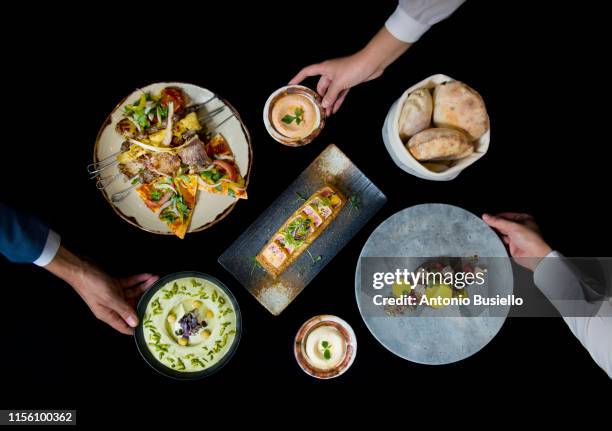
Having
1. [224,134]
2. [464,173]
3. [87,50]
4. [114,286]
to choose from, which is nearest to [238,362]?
[114,286]

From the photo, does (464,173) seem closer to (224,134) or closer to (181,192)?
(224,134)

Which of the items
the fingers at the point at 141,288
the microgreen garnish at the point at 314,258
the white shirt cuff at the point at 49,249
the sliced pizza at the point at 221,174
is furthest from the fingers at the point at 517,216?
the white shirt cuff at the point at 49,249

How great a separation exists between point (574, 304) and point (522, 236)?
1.07 ft

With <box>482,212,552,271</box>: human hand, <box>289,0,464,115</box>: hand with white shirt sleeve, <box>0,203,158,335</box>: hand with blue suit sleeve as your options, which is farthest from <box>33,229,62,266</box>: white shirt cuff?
<box>482,212,552,271</box>: human hand

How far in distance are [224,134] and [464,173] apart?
3.36 feet

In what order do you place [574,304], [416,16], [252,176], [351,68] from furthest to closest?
[252,176]
[574,304]
[351,68]
[416,16]

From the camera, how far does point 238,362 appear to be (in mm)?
1963

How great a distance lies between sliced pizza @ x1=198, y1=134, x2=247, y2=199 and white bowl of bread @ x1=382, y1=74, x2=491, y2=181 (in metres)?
0.63

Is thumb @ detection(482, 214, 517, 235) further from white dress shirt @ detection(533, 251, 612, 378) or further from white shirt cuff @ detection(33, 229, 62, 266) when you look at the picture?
white shirt cuff @ detection(33, 229, 62, 266)

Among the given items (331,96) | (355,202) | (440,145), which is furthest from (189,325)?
(440,145)

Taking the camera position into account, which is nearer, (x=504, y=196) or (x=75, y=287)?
(x=75, y=287)

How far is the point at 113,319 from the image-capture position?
1846mm

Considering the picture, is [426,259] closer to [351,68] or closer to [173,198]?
[351,68]

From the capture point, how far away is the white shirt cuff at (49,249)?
5.72 ft
